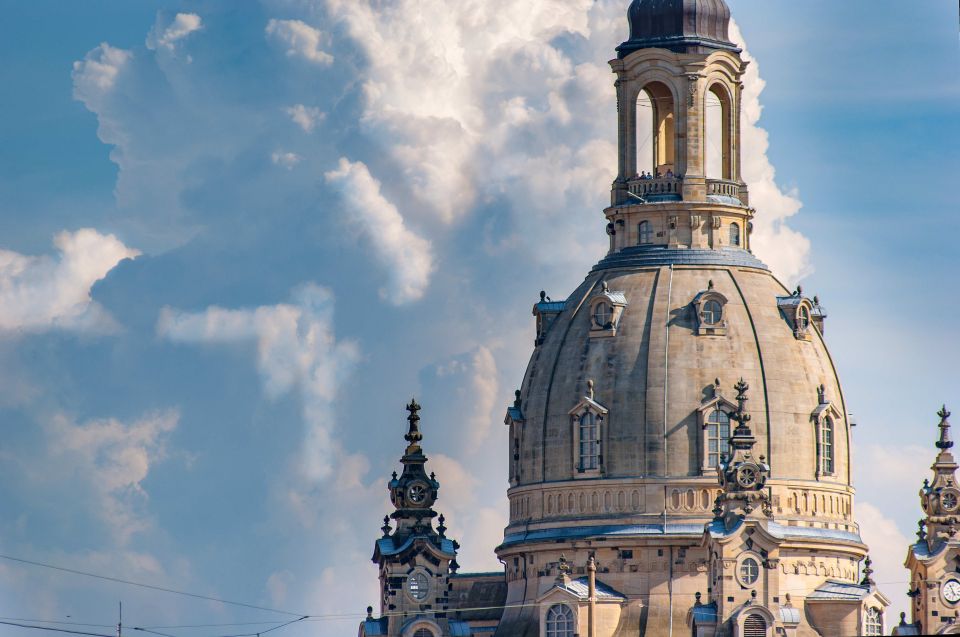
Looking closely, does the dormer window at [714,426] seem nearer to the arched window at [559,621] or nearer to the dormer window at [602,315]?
the dormer window at [602,315]

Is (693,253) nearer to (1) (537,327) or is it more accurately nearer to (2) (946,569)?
(1) (537,327)

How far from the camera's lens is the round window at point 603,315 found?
619ft

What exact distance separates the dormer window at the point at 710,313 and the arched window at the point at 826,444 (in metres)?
6.65

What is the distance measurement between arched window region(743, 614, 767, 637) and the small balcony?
24.0 meters

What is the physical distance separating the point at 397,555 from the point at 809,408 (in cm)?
2117

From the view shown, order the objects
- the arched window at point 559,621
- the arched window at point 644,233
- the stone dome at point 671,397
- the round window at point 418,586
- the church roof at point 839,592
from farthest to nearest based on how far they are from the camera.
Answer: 1. the arched window at point 644,233
2. the round window at point 418,586
3. the stone dome at point 671,397
4. the arched window at point 559,621
5. the church roof at point 839,592

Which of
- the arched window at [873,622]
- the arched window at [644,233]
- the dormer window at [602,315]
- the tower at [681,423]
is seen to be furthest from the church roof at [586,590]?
the arched window at [644,233]

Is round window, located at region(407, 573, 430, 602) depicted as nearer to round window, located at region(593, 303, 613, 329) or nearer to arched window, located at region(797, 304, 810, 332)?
round window, located at region(593, 303, 613, 329)

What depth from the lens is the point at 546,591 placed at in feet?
604

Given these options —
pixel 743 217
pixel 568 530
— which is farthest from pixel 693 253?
pixel 568 530

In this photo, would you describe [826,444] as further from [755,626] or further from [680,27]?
[680,27]

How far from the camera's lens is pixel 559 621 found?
183625 millimetres

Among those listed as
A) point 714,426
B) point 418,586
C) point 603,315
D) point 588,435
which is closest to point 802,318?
point 714,426

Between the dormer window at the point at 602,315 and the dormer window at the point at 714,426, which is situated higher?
the dormer window at the point at 602,315
